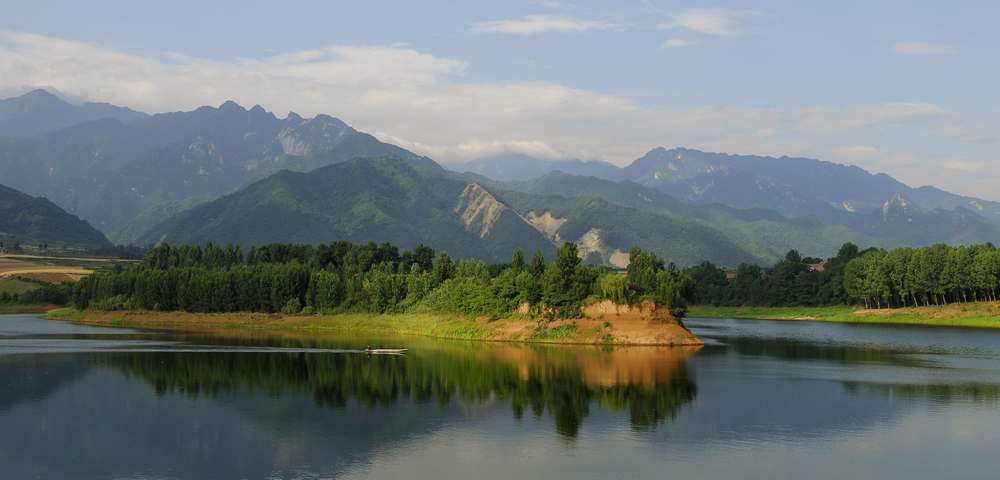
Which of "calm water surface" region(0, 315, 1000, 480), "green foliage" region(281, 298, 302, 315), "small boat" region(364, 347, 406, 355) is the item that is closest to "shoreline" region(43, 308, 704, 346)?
"green foliage" region(281, 298, 302, 315)

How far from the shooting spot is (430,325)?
466 ft

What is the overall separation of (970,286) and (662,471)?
15221 cm

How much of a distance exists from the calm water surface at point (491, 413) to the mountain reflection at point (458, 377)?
1.07ft

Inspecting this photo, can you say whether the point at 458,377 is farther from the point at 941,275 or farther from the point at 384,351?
the point at 941,275

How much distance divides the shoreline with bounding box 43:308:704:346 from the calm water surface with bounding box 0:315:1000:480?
18.4 feet

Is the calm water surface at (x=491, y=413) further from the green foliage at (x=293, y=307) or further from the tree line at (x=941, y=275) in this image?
the tree line at (x=941, y=275)

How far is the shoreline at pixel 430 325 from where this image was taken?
121m

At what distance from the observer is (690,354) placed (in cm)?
11181

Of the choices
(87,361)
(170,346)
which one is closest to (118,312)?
(170,346)

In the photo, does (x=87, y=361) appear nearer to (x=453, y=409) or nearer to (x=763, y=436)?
(x=453, y=409)

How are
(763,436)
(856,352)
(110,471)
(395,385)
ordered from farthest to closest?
(856,352)
(395,385)
(763,436)
(110,471)

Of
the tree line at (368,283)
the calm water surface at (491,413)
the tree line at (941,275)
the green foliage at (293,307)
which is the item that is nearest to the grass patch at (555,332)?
the tree line at (368,283)

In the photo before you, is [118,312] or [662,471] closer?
[662,471]

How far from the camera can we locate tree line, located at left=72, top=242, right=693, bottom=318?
123062 millimetres
